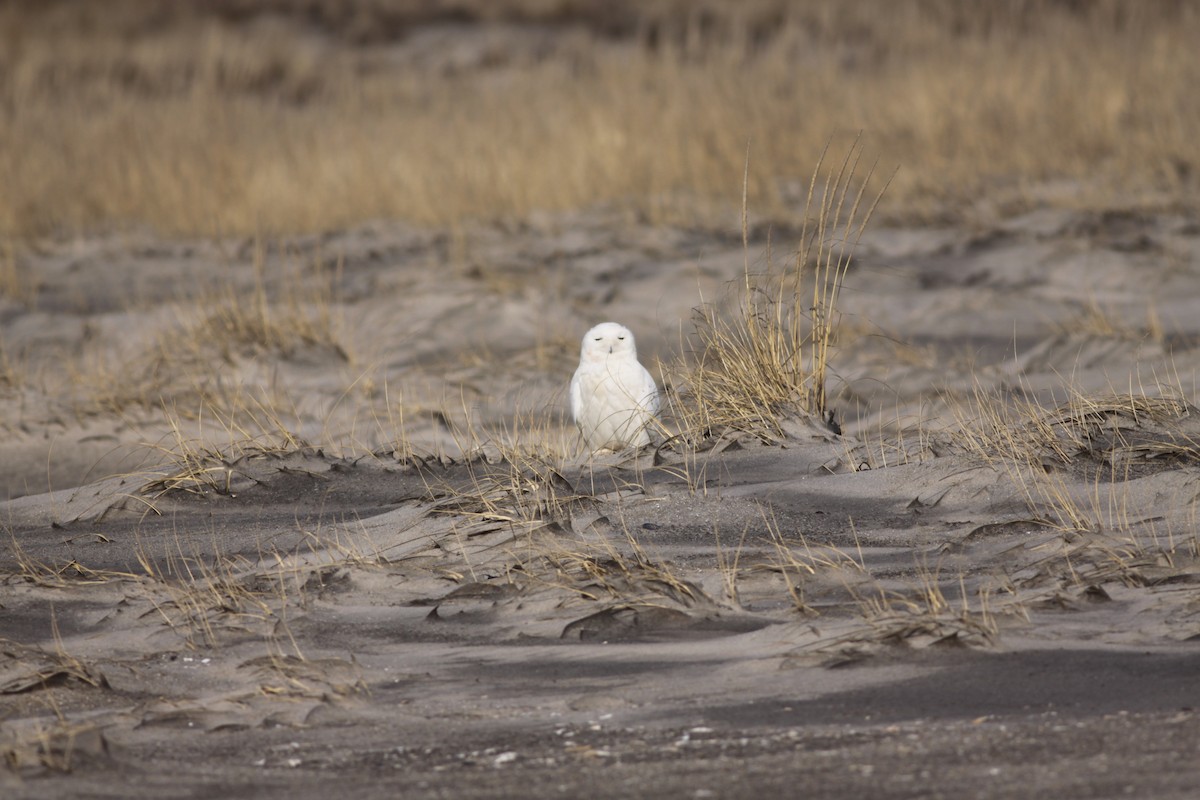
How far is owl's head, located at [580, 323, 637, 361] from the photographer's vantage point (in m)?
4.70

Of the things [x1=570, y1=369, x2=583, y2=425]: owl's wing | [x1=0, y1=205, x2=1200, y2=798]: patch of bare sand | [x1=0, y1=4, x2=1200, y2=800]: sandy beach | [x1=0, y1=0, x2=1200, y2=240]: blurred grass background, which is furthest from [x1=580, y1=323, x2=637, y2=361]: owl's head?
[x1=0, y1=0, x2=1200, y2=240]: blurred grass background

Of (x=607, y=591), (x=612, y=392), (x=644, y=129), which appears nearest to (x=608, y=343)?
(x=612, y=392)

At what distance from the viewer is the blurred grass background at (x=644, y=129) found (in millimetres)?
9242

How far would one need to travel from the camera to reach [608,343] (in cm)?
470

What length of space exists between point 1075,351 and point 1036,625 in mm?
3791

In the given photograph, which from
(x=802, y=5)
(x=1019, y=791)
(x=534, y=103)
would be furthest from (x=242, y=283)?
(x=802, y=5)

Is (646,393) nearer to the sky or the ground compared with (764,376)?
nearer to the ground

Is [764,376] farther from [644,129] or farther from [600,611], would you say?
[644,129]

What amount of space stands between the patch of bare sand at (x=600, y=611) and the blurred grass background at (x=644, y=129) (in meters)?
3.86

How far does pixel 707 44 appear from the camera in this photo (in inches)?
578

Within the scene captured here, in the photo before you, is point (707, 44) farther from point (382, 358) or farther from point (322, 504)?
point (322, 504)

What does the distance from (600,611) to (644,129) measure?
7760mm

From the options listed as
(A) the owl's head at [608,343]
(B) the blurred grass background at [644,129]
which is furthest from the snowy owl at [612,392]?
(B) the blurred grass background at [644,129]

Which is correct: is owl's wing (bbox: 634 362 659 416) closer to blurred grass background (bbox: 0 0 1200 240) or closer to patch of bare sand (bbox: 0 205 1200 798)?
patch of bare sand (bbox: 0 205 1200 798)
